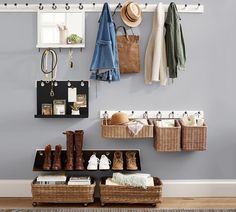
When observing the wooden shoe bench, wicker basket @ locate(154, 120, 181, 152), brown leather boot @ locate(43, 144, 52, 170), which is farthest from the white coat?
brown leather boot @ locate(43, 144, 52, 170)

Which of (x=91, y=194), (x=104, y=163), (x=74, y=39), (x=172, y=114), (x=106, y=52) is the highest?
(x=74, y=39)

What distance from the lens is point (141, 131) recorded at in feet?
12.4

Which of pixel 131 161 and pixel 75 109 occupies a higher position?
pixel 75 109

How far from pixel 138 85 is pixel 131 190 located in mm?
931

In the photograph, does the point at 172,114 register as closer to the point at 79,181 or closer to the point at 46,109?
the point at 79,181

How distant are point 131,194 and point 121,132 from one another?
528 mm

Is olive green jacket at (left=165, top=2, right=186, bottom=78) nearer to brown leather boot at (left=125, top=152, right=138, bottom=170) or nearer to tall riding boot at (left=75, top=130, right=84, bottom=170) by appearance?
brown leather boot at (left=125, top=152, right=138, bottom=170)

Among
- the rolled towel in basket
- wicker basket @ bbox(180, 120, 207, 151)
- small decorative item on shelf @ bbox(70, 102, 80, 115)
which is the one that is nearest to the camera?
the rolled towel in basket

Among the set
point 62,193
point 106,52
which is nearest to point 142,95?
point 106,52

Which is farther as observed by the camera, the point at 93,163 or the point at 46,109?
the point at 46,109

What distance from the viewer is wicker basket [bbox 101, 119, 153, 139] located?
12.3ft

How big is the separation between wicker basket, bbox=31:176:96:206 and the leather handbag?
107cm

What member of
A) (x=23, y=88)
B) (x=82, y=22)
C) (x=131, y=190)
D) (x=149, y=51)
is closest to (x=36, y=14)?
(x=82, y=22)

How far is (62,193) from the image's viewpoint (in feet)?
12.3
